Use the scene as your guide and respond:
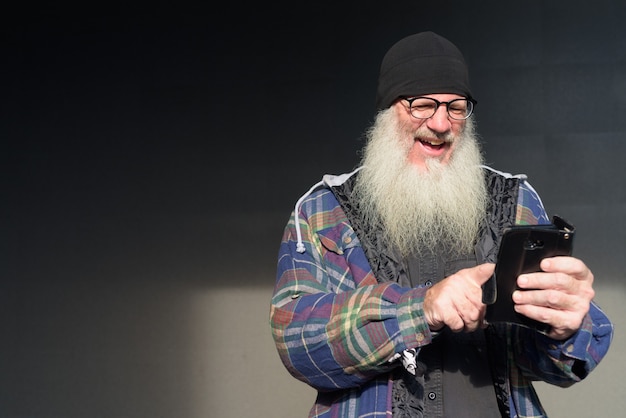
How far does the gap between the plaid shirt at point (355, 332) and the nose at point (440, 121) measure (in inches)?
8.6

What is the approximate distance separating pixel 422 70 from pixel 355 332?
0.57m

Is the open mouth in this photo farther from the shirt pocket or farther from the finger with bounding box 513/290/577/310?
the finger with bounding box 513/290/577/310

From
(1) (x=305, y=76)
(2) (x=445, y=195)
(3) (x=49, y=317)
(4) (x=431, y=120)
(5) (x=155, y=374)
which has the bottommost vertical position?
(5) (x=155, y=374)

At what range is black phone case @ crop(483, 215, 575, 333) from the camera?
1.25 metres

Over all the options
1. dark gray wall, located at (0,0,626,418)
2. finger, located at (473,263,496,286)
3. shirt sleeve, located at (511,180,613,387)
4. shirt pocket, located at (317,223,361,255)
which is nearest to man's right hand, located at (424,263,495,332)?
finger, located at (473,263,496,286)

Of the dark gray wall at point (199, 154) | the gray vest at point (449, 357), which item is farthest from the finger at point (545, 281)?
the dark gray wall at point (199, 154)

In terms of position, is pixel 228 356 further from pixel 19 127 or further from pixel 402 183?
pixel 402 183

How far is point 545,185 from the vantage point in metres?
3.86

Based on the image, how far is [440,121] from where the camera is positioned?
1658 mm

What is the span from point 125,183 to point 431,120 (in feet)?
9.12

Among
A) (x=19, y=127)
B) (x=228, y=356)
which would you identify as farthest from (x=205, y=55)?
(x=228, y=356)

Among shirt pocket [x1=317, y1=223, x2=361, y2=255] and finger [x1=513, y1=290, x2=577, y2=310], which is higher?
shirt pocket [x1=317, y1=223, x2=361, y2=255]

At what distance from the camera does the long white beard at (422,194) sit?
5.61 feet

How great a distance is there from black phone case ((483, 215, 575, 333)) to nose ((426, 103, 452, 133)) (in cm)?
43
